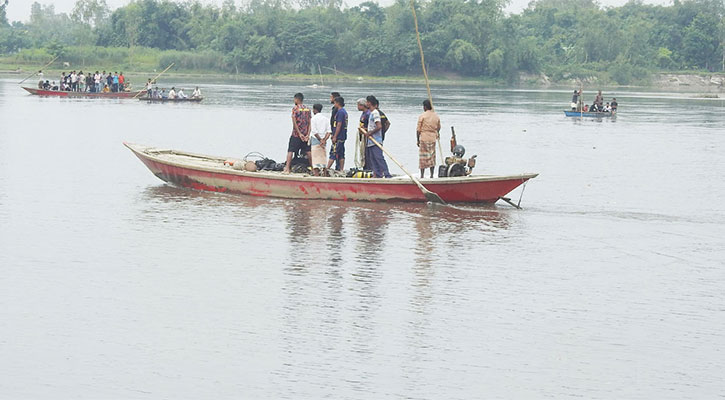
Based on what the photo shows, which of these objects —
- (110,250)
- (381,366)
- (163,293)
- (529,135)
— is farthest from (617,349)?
(529,135)

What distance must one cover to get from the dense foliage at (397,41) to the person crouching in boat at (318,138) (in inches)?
3299

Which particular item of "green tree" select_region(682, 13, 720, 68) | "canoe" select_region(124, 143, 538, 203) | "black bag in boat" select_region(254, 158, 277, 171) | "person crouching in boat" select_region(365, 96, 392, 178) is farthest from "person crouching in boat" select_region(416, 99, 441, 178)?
"green tree" select_region(682, 13, 720, 68)

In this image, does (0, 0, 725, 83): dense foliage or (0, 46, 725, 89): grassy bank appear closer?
(0, 46, 725, 89): grassy bank

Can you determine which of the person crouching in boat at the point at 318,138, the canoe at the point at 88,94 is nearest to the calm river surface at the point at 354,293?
the person crouching in boat at the point at 318,138

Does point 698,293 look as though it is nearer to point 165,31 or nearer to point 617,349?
point 617,349

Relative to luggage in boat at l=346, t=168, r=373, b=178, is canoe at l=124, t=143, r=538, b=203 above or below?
below

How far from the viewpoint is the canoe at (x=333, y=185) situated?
16703 millimetres

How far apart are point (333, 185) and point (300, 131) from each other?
3.97 feet

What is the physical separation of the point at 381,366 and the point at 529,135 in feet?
94.2

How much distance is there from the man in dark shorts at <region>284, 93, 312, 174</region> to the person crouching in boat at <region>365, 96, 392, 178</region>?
1.08 meters

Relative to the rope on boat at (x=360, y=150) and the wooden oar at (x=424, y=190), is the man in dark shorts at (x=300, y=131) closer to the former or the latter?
the rope on boat at (x=360, y=150)

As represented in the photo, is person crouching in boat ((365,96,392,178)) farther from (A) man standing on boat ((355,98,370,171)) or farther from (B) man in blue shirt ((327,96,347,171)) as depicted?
(B) man in blue shirt ((327,96,347,171))

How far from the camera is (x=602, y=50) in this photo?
11869 cm

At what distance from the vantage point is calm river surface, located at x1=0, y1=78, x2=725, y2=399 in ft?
28.7
